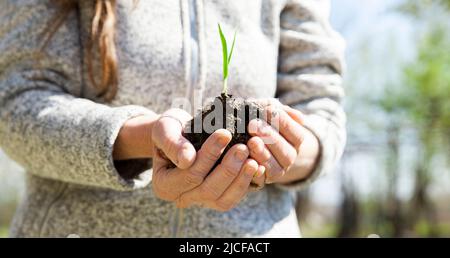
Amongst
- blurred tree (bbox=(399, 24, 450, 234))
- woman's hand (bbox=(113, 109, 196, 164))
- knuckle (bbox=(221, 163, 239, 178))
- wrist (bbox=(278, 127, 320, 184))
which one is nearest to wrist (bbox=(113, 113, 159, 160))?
woman's hand (bbox=(113, 109, 196, 164))

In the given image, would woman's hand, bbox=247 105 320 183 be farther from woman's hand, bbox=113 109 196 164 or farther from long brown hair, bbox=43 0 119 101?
long brown hair, bbox=43 0 119 101

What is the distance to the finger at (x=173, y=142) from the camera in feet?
3.45

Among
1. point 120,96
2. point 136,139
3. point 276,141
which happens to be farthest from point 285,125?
point 120,96

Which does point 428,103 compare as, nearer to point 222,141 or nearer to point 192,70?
point 192,70

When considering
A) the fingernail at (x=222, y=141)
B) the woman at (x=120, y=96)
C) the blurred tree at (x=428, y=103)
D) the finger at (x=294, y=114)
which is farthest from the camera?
the blurred tree at (x=428, y=103)

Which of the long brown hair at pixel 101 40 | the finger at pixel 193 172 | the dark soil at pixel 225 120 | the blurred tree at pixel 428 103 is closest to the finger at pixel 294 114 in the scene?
the dark soil at pixel 225 120

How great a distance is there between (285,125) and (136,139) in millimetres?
315

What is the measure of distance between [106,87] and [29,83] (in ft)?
Answer: 0.60

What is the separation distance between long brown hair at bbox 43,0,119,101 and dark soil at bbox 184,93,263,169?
403mm

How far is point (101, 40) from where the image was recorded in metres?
1.43

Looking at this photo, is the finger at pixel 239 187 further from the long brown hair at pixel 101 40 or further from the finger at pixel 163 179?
the long brown hair at pixel 101 40

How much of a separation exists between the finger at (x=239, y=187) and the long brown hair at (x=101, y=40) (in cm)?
50

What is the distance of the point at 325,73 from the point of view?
65.5 inches
